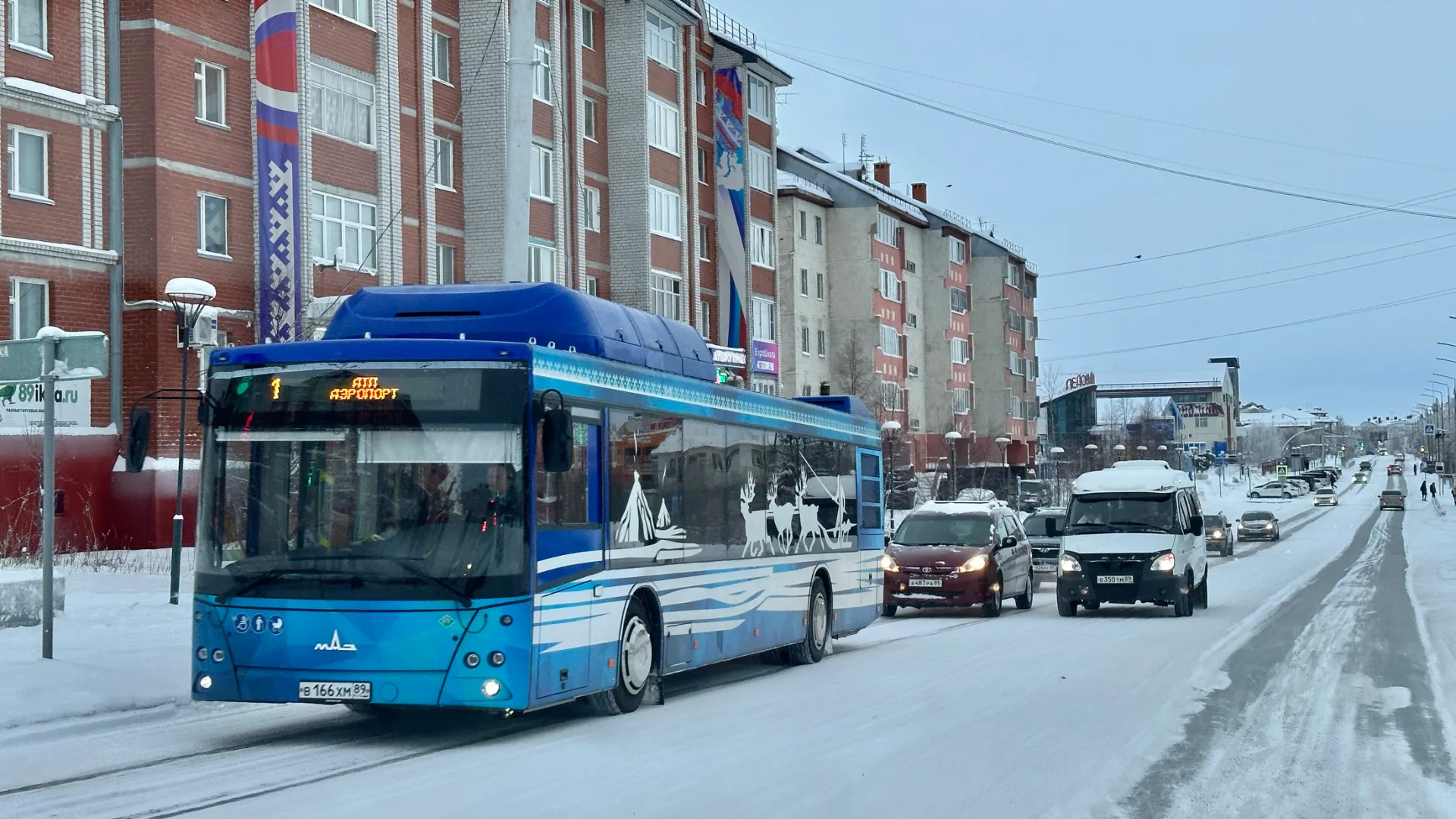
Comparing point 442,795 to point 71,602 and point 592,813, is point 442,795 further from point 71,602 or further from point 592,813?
point 71,602

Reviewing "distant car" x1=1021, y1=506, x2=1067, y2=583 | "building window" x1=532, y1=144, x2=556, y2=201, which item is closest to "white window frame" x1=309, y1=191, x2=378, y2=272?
"building window" x1=532, y1=144, x2=556, y2=201

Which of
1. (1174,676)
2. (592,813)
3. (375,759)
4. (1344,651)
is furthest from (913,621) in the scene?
(592,813)

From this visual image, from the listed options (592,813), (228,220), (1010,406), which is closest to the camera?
(592,813)

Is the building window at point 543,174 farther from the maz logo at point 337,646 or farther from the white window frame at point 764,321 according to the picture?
the maz logo at point 337,646

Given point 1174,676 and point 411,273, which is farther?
point 411,273

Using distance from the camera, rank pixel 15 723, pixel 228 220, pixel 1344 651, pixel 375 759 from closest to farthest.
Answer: pixel 375 759
pixel 15 723
pixel 1344 651
pixel 228 220

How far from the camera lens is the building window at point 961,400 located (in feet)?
291

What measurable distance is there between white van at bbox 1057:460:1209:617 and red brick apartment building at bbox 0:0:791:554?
1095 cm

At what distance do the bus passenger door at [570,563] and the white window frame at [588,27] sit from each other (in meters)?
36.7

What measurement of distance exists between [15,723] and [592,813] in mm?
5404

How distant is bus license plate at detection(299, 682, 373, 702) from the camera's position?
10297 mm

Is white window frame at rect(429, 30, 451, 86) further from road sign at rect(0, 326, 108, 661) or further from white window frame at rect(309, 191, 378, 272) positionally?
road sign at rect(0, 326, 108, 661)

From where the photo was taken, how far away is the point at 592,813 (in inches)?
310

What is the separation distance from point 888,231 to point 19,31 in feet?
185
